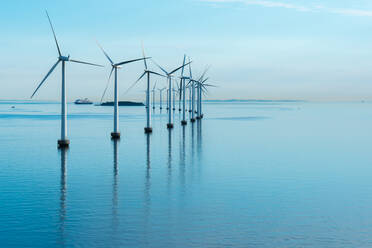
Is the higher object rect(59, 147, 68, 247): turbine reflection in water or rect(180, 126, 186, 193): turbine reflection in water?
rect(180, 126, 186, 193): turbine reflection in water

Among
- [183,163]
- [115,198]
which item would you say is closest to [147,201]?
[115,198]

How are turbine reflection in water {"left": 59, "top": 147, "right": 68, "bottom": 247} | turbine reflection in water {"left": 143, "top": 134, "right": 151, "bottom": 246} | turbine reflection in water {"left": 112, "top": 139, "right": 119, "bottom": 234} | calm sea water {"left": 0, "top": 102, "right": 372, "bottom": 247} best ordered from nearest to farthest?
calm sea water {"left": 0, "top": 102, "right": 372, "bottom": 247}
turbine reflection in water {"left": 59, "top": 147, "right": 68, "bottom": 247}
turbine reflection in water {"left": 143, "top": 134, "right": 151, "bottom": 246}
turbine reflection in water {"left": 112, "top": 139, "right": 119, "bottom": 234}

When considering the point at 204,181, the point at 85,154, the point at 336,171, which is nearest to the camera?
the point at 204,181

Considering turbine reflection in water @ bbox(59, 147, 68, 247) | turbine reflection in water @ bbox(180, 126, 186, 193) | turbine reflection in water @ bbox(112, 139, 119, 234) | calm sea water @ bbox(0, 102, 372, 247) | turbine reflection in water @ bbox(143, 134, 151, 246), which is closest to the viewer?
calm sea water @ bbox(0, 102, 372, 247)

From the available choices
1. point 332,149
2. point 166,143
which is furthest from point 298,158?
point 166,143

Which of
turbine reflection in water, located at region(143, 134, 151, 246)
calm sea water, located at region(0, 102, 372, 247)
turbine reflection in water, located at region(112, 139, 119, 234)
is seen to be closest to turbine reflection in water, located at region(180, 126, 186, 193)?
calm sea water, located at region(0, 102, 372, 247)

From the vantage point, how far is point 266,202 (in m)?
28.3

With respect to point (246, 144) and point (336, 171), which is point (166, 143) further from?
point (336, 171)

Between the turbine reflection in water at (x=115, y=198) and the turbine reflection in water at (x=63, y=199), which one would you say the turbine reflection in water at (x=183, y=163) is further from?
the turbine reflection in water at (x=63, y=199)

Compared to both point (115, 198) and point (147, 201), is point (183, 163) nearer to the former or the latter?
point (115, 198)

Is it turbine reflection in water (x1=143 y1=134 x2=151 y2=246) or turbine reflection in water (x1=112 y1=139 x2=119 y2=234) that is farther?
turbine reflection in water (x1=112 y1=139 x2=119 y2=234)

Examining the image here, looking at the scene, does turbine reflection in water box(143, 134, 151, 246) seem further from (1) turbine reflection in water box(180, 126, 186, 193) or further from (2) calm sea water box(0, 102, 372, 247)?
(1) turbine reflection in water box(180, 126, 186, 193)

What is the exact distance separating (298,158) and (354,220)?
2804 cm

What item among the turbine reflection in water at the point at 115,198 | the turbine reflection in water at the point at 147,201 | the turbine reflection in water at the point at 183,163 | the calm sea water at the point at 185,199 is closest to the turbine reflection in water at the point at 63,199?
the calm sea water at the point at 185,199
